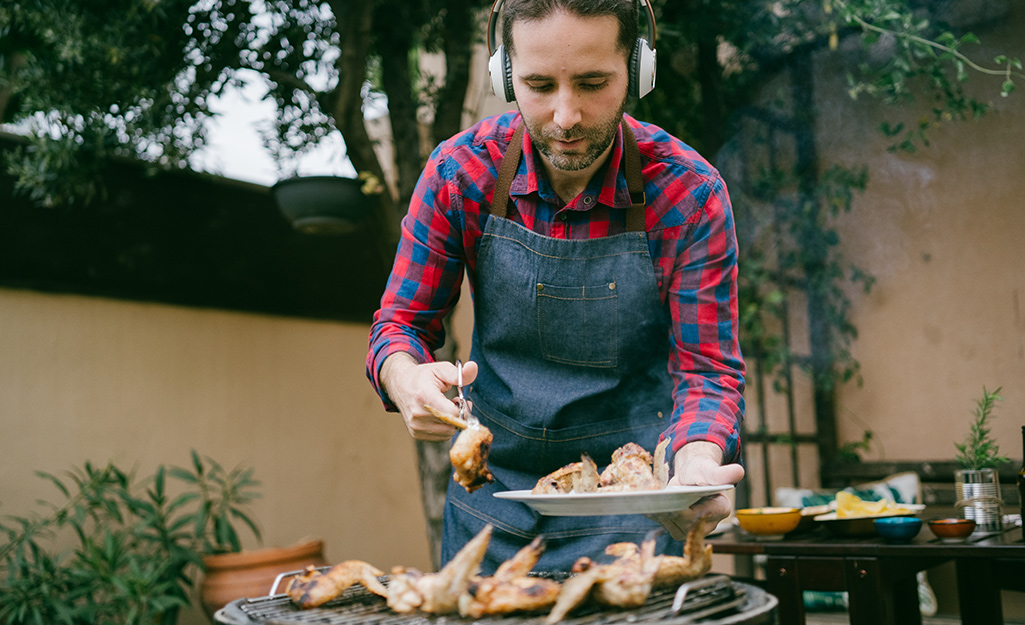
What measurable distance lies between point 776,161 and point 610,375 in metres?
3.36

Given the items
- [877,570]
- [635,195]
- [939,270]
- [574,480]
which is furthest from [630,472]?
[939,270]

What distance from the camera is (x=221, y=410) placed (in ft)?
14.5

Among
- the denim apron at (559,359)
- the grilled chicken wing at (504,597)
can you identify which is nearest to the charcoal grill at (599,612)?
the grilled chicken wing at (504,597)

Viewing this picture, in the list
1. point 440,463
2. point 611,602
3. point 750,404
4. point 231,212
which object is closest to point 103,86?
point 231,212

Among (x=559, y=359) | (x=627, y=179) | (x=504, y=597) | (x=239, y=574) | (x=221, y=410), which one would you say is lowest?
(x=239, y=574)

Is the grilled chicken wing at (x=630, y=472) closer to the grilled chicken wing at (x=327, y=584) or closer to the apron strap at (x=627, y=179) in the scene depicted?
the grilled chicken wing at (x=327, y=584)

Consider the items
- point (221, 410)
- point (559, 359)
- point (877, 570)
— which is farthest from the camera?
point (221, 410)

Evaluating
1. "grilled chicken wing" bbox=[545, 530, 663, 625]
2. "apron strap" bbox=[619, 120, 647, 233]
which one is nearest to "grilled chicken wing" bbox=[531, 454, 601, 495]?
"grilled chicken wing" bbox=[545, 530, 663, 625]

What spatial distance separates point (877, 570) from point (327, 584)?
178 cm

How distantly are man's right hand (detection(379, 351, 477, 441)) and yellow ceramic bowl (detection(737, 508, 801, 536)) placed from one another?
1.64 m

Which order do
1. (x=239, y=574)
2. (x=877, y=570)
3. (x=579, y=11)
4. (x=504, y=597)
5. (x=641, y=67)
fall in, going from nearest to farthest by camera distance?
(x=504, y=597), (x=579, y=11), (x=641, y=67), (x=877, y=570), (x=239, y=574)

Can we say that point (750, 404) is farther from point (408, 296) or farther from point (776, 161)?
point (408, 296)

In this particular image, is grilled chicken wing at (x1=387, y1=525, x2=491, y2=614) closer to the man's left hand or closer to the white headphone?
the man's left hand

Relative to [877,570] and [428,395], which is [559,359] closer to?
[428,395]
